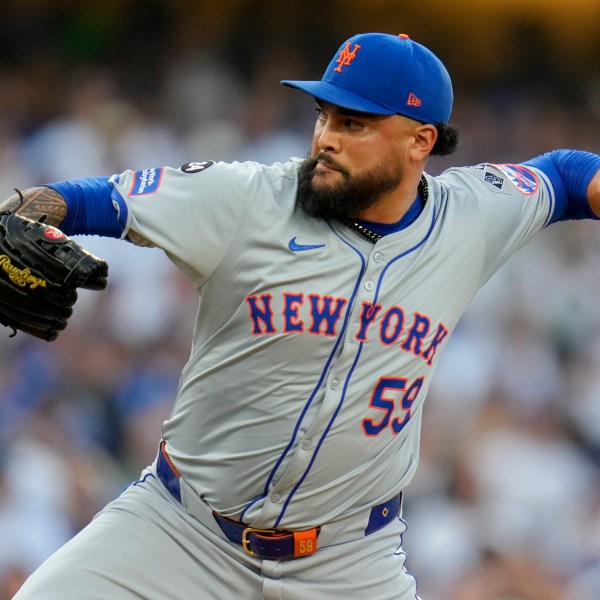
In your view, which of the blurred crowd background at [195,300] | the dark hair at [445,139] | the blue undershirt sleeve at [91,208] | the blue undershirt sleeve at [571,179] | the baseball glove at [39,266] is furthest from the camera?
the blurred crowd background at [195,300]

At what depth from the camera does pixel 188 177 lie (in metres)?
2.80

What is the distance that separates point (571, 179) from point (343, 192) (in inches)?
32.3

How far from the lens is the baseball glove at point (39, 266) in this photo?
2527 mm

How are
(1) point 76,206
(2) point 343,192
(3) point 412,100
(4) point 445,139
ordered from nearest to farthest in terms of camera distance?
(1) point 76,206 → (2) point 343,192 → (3) point 412,100 → (4) point 445,139

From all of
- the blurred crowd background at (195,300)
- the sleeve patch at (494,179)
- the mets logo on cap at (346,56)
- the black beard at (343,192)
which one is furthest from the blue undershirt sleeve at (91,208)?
the blurred crowd background at (195,300)

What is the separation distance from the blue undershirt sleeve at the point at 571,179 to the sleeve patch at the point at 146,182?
1.22m

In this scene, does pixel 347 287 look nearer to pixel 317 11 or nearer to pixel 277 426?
pixel 277 426

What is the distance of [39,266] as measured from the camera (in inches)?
99.8

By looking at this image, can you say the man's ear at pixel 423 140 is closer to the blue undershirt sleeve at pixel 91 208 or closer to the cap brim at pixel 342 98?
the cap brim at pixel 342 98

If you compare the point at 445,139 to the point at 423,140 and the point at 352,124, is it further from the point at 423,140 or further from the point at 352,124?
the point at 352,124

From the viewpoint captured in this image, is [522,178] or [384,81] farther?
[522,178]

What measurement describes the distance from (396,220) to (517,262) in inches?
163

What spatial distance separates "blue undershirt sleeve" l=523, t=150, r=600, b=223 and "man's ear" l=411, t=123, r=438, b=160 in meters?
0.45

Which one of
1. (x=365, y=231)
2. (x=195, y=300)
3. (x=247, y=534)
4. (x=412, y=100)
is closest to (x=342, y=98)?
(x=412, y=100)
